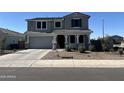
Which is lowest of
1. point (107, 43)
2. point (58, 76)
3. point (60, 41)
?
point (58, 76)

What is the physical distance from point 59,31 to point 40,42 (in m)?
3.79

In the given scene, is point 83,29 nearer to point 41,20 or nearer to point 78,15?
point 78,15

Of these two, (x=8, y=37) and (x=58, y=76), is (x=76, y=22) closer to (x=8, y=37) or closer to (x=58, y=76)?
(x=8, y=37)

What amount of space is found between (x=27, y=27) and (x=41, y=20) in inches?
109

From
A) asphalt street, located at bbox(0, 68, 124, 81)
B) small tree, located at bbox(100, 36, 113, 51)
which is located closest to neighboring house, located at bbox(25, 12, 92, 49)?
small tree, located at bbox(100, 36, 113, 51)

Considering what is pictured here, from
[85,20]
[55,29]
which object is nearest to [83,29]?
[85,20]

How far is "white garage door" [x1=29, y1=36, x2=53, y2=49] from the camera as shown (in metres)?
43.9

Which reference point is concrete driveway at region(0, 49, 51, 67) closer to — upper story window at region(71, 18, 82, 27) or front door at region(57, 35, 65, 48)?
front door at region(57, 35, 65, 48)

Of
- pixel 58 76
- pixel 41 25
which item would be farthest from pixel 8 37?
pixel 58 76

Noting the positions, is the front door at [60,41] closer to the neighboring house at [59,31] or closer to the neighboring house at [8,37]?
the neighboring house at [59,31]

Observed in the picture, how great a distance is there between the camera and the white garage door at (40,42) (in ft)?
144

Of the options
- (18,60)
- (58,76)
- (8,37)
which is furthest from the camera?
(8,37)

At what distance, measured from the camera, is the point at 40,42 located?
145ft

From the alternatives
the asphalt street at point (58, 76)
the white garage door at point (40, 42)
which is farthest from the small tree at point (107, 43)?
the asphalt street at point (58, 76)
